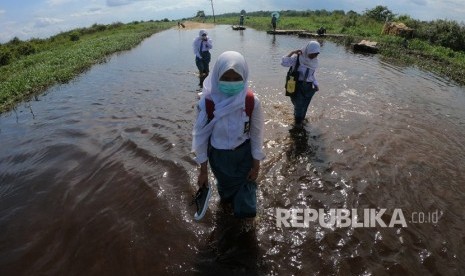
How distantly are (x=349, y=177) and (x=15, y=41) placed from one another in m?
34.3

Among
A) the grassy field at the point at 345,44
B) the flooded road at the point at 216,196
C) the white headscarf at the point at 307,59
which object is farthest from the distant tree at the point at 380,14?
the white headscarf at the point at 307,59

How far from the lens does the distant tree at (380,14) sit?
2989cm

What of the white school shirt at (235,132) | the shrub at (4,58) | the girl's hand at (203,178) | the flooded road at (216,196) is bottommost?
the flooded road at (216,196)

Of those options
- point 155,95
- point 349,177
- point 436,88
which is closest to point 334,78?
point 436,88

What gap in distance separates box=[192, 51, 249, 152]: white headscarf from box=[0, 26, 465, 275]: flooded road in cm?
146

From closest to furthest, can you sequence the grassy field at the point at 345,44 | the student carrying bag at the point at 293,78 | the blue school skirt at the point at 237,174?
1. the blue school skirt at the point at 237,174
2. the student carrying bag at the point at 293,78
3. the grassy field at the point at 345,44

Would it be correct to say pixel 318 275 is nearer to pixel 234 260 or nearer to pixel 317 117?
pixel 234 260

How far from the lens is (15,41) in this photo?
29.3 meters

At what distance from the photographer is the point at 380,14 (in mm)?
30844

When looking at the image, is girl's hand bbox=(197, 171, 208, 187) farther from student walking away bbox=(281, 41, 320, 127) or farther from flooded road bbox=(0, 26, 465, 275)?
student walking away bbox=(281, 41, 320, 127)

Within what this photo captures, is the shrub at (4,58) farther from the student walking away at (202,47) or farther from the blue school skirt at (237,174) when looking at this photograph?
the blue school skirt at (237,174)

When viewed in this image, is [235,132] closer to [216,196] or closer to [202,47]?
[216,196]

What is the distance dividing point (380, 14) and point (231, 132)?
1320 inches

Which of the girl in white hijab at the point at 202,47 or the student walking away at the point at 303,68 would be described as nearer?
the student walking away at the point at 303,68
